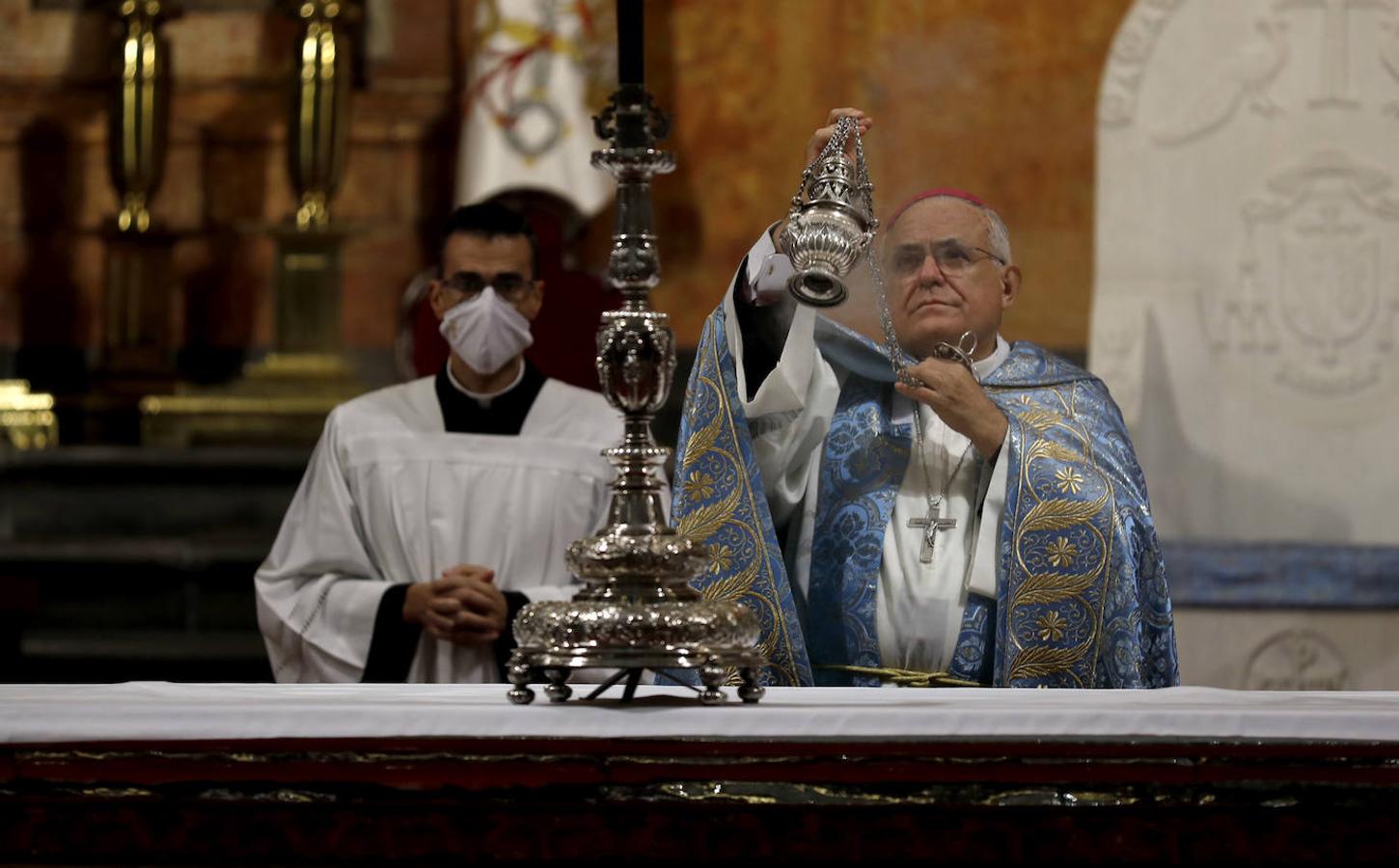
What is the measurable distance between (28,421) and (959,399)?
462 cm

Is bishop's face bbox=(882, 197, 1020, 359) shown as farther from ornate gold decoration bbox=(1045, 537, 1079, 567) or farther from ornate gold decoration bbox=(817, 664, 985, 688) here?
ornate gold decoration bbox=(817, 664, 985, 688)

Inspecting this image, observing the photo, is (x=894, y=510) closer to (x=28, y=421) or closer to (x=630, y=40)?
(x=630, y=40)

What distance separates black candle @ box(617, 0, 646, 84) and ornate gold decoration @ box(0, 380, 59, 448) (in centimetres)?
518

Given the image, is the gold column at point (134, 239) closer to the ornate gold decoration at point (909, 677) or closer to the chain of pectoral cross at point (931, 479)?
the chain of pectoral cross at point (931, 479)

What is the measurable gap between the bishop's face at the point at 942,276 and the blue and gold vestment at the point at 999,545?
0.38 ft

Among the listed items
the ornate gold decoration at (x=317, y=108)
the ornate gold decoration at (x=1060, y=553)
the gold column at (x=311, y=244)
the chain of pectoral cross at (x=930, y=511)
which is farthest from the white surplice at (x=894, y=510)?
the ornate gold decoration at (x=317, y=108)

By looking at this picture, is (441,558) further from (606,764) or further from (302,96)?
(302,96)

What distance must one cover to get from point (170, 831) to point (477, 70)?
18.7 feet

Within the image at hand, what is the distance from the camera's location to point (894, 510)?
12.1 ft

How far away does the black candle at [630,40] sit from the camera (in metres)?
2.42

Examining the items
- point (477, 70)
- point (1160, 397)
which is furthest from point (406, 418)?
point (1160, 397)

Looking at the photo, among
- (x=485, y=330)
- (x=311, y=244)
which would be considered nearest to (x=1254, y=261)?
(x=311, y=244)

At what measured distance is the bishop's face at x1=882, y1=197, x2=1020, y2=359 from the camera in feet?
12.3

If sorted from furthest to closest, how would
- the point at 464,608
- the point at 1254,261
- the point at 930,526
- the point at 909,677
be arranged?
the point at 1254,261
the point at 464,608
the point at 930,526
the point at 909,677
